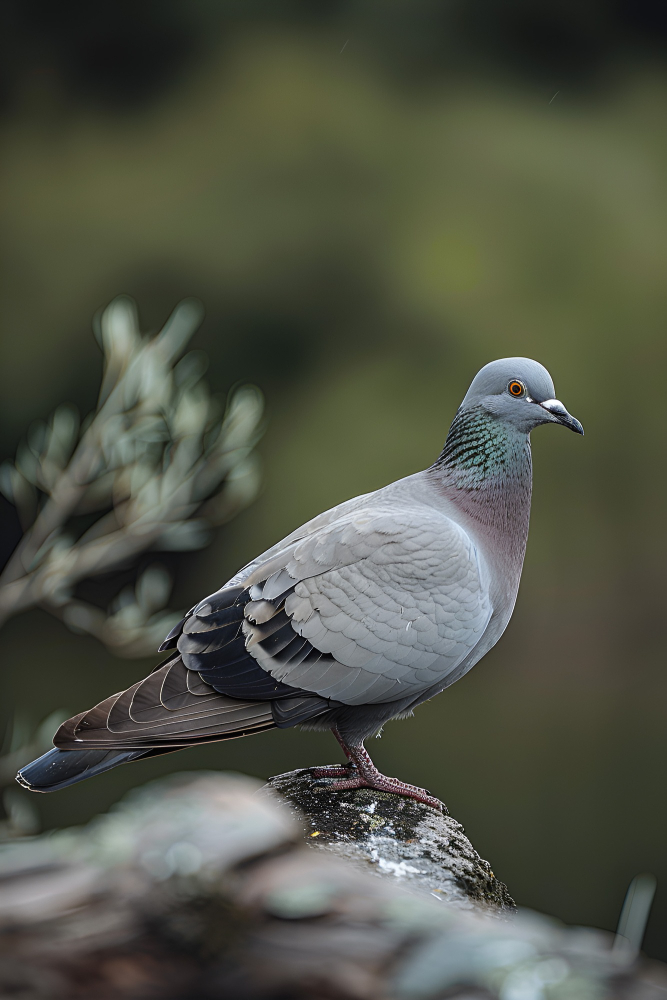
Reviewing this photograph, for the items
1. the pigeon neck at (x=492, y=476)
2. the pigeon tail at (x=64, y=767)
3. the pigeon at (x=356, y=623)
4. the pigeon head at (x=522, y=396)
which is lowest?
the pigeon tail at (x=64, y=767)

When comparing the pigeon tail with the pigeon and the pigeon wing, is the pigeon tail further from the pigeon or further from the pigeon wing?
the pigeon wing

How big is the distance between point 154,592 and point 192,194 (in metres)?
3.75

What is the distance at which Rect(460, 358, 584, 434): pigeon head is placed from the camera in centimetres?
204

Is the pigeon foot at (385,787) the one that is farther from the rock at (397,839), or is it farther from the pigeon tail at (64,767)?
the pigeon tail at (64,767)

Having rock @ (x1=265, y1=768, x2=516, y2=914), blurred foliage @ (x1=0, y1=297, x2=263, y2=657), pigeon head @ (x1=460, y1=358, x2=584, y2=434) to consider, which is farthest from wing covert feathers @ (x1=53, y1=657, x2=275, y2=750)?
Answer: pigeon head @ (x1=460, y1=358, x2=584, y2=434)

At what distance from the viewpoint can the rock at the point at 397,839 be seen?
64.9 inches

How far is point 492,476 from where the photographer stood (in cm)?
207

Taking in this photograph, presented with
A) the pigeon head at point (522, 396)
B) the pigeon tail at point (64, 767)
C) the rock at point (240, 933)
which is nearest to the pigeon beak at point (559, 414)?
the pigeon head at point (522, 396)

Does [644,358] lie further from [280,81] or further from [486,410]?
[486,410]

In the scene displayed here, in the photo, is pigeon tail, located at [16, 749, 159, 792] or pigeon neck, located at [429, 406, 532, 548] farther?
pigeon neck, located at [429, 406, 532, 548]

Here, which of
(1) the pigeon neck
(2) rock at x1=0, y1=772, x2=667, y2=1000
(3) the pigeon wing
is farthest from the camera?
(1) the pigeon neck

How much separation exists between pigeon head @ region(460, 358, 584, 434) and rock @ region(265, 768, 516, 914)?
91 centimetres

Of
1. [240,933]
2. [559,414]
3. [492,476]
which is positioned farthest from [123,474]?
[240,933]

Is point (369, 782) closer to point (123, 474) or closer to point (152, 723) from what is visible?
point (152, 723)
